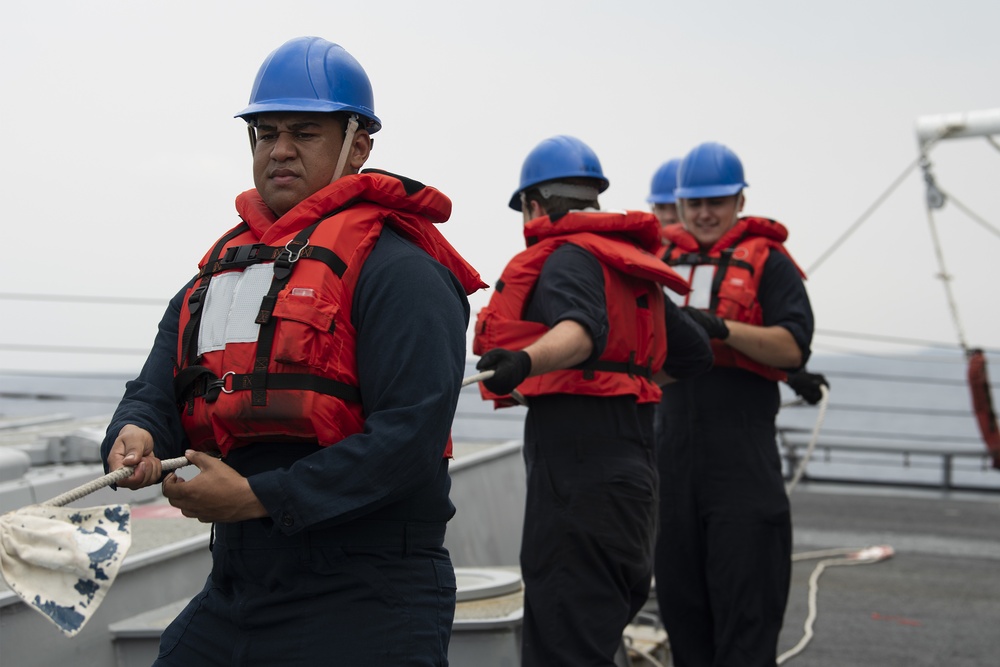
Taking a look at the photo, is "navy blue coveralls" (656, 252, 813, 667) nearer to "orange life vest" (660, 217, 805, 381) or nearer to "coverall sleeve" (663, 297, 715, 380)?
"orange life vest" (660, 217, 805, 381)

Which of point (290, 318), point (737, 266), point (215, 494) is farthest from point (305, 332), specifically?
point (737, 266)

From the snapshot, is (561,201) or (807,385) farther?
(807,385)

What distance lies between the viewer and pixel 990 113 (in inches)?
412

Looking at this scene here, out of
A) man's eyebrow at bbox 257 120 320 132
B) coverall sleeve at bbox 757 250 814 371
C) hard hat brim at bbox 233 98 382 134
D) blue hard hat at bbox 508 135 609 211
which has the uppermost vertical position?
hard hat brim at bbox 233 98 382 134

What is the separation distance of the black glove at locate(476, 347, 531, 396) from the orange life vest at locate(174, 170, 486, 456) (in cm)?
68

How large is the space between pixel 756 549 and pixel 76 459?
284cm

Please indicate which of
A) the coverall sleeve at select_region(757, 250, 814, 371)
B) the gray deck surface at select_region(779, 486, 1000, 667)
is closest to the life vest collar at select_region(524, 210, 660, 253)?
the coverall sleeve at select_region(757, 250, 814, 371)

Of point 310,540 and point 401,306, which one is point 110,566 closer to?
point 310,540

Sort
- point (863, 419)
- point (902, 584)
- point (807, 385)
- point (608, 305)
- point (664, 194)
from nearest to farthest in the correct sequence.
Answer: point (608, 305), point (807, 385), point (664, 194), point (902, 584), point (863, 419)

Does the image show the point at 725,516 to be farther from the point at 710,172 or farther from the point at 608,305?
the point at 710,172

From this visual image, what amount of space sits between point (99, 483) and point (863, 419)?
8540cm

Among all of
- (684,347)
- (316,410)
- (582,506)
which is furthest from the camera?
(684,347)

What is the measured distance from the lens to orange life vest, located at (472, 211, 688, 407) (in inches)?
150

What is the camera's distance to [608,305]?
12.7 feet
